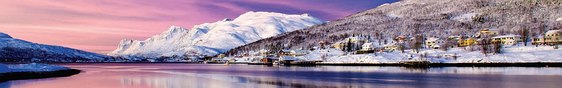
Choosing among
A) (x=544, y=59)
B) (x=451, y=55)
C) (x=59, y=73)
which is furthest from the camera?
(x=451, y=55)

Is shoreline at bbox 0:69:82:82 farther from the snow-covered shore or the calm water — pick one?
the calm water

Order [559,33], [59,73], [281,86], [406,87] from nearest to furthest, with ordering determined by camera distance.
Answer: [406,87] < [281,86] < [59,73] < [559,33]

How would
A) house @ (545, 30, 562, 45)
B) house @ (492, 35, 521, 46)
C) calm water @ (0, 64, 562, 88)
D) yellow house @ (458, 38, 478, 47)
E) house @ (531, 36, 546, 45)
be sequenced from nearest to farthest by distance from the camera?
calm water @ (0, 64, 562, 88), house @ (545, 30, 562, 45), house @ (531, 36, 546, 45), house @ (492, 35, 521, 46), yellow house @ (458, 38, 478, 47)

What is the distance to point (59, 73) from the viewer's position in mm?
80750

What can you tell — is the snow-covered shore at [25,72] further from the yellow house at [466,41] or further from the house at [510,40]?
the house at [510,40]

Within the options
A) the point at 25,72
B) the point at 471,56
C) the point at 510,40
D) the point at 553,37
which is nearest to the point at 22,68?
the point at 25,72

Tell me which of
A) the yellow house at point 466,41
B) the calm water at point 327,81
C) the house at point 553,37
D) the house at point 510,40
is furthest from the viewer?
the yellow house at point 466,41

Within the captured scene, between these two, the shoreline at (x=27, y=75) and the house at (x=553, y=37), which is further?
the house at (x=553, y=37)

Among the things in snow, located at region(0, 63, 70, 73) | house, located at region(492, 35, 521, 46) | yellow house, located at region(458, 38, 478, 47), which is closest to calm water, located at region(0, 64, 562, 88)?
snow, located at region(0, 63, 70, 73)

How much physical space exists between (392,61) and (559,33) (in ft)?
171

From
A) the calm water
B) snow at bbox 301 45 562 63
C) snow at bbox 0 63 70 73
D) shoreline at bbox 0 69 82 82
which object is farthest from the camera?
snow at bbox 301 45 562 63

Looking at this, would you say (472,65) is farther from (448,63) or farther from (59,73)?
(59,73)

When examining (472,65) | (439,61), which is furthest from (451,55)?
(472,65)

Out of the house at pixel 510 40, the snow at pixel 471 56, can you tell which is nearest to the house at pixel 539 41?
the house at pixel 510 40
